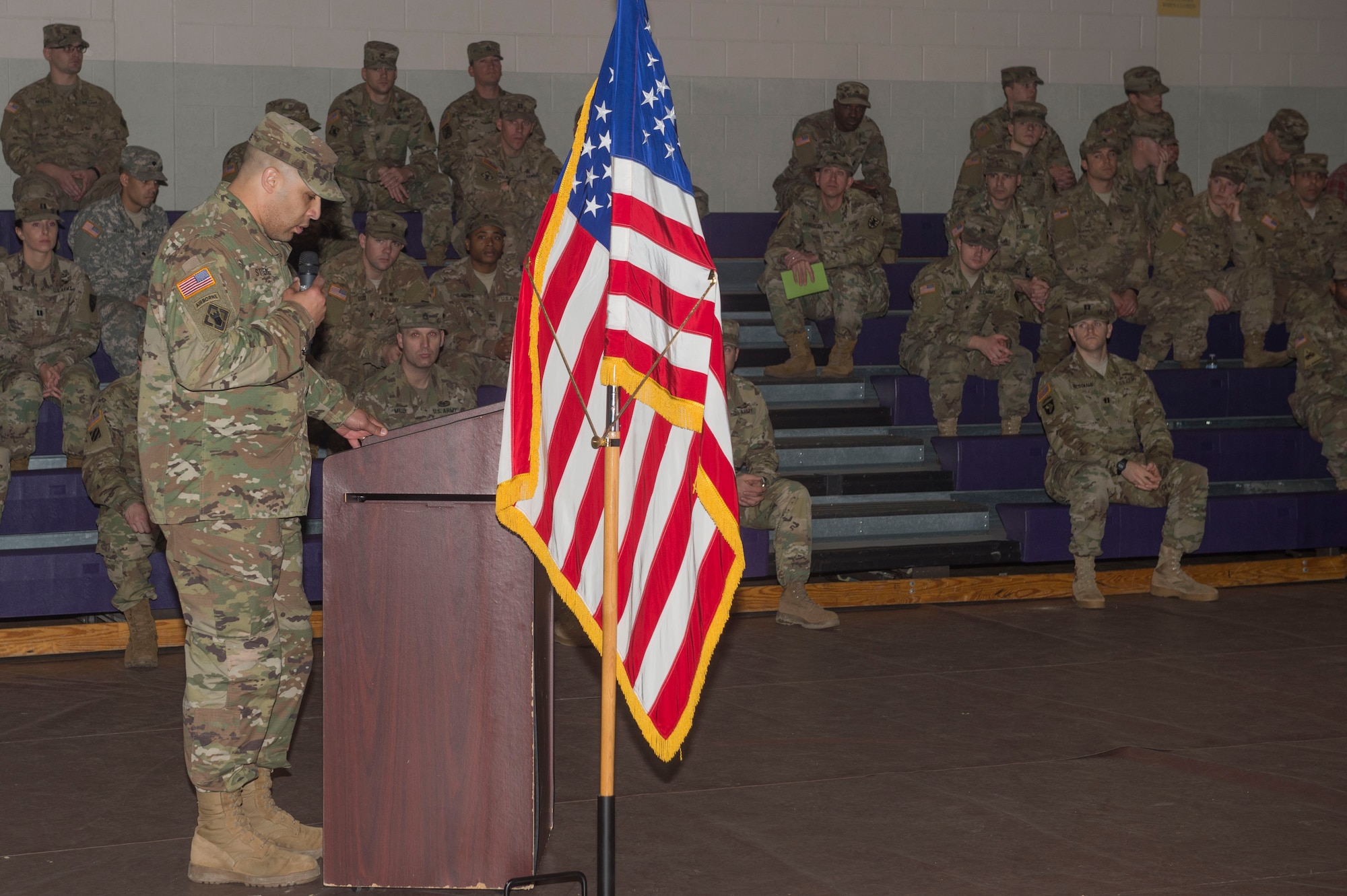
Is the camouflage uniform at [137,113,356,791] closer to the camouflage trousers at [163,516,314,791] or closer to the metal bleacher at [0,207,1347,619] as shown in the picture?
the camouflage trousers at [163,516,314,791]

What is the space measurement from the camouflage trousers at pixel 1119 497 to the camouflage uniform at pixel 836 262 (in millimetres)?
1712

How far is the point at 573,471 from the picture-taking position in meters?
2.78

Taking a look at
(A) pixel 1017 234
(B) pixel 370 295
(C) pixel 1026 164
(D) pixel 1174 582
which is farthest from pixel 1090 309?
(B) pixel 370 295

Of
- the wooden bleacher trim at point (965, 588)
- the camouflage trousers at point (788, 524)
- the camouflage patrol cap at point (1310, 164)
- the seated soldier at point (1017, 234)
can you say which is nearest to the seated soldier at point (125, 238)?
the wooden bleacher trim at point (965, 588)

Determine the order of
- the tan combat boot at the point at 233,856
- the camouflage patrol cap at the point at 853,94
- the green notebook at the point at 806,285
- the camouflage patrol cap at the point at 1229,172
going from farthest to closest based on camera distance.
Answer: the camouflage patrol cap at the point at 853,94 → the camouflage patrol cap at the point at 1229,172 → the green notebook at the point at 806,285 → the tan combat boot at the point at 233,856

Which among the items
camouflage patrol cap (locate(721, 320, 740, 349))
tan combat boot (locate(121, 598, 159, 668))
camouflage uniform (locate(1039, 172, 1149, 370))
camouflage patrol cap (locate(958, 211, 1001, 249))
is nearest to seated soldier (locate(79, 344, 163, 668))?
tan combat boot (locate(121, 598, 159, 668))

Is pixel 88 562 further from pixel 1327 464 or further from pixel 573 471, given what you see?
pixel 1327 464

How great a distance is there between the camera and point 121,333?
22.9 feet

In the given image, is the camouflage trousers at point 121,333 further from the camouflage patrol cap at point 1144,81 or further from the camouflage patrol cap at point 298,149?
the camouflage patrol cap at point 1144,81

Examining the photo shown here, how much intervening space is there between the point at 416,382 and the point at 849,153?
421cm

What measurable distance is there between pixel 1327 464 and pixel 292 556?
6369 mm

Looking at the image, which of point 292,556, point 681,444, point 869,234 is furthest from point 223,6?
point 681,444

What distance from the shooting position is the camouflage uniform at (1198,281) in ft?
27.6

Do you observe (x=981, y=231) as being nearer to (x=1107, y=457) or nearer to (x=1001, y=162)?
(x=1001, y=162)
